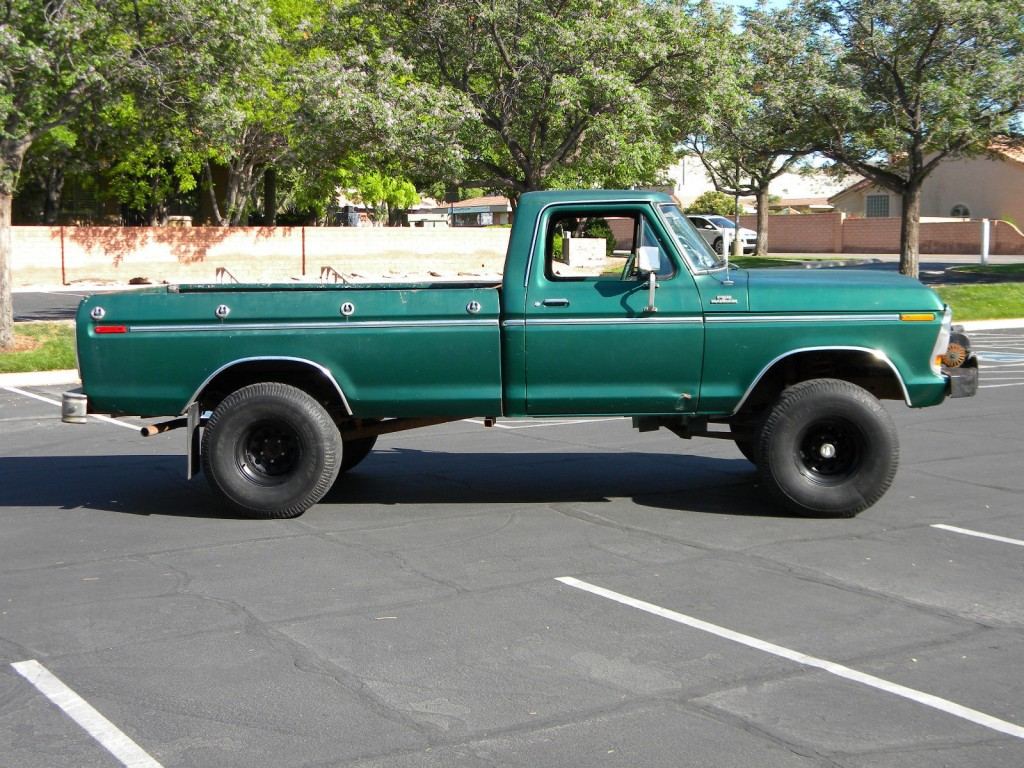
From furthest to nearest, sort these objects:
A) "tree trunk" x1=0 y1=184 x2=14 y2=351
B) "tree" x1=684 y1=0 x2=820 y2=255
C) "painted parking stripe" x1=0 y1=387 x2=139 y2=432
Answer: "tree" x1=684 y1=0 x2=820 y2=255
"tree trunk" x1=0 y1=184 x2=14 y2=351
"painted parking stripe" x1=0 y1=387 x2=139 y2=432

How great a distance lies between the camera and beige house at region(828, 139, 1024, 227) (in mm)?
59156

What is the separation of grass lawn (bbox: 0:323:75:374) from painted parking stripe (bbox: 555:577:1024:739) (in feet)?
46.4

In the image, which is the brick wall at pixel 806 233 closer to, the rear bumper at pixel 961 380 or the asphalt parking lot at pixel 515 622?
the asphalt parking lot at pixel 515 622

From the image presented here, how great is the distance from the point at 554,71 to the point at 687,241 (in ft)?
47.9

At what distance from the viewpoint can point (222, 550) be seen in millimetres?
8008

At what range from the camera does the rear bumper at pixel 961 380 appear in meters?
8.73

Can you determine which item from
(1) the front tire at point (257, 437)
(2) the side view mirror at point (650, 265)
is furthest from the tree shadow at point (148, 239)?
(2) the side view mirror at point (650, 265)

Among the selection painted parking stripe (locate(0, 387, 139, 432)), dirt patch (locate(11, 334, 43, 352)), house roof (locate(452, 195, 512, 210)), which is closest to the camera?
painted parking stripe (locate(0, 387, 139, 432))

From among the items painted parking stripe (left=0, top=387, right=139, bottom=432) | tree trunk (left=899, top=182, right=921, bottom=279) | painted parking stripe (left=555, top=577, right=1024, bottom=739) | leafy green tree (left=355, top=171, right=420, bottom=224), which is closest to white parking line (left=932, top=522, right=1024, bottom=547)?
painted parking stripe (left=555, top=577, right=1024, bottom=739)

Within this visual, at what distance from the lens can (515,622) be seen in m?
6.38

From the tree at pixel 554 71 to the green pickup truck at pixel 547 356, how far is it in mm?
13884

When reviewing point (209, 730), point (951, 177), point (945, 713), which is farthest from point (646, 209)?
point (951, 177)

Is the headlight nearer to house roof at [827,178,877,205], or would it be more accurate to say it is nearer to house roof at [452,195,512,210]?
house roof at [827,178,877,205]

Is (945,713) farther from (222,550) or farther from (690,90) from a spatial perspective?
(690,90)
